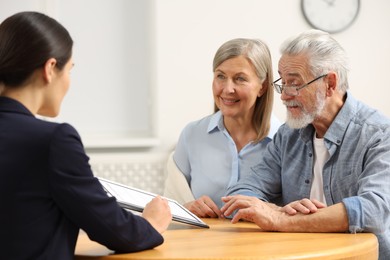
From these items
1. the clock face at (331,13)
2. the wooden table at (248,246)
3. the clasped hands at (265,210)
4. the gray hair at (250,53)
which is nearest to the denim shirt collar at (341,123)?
the clasped hands at (265,210)

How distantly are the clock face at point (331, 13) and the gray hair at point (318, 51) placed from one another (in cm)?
285

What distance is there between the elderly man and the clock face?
2.79 metres

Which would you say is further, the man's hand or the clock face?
the clock face

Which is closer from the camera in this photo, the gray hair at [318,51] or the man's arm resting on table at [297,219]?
the man's arm resting on table at [297,219]

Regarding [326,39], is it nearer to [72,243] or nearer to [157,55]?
[72,243]

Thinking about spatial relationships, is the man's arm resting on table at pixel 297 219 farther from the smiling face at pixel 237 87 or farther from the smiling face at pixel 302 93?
the smiling face at pixel 237 87

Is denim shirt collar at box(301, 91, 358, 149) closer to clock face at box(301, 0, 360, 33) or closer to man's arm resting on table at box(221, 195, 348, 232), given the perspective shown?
man's arm resting on table at box(221, 195, 348, 232)

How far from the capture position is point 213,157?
2906mm

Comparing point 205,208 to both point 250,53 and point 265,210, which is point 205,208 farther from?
point 250,53

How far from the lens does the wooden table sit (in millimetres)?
1686

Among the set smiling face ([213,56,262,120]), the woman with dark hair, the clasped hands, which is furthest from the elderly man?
the woman with dark hair

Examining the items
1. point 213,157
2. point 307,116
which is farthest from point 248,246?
point 213,157

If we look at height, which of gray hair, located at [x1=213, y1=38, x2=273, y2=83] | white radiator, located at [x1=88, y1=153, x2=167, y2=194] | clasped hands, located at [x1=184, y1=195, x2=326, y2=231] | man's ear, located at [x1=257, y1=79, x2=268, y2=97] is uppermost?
gray hair, located at [x1=213, y1=38, x2=273, y2=83]

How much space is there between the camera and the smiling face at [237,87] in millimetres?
2887
